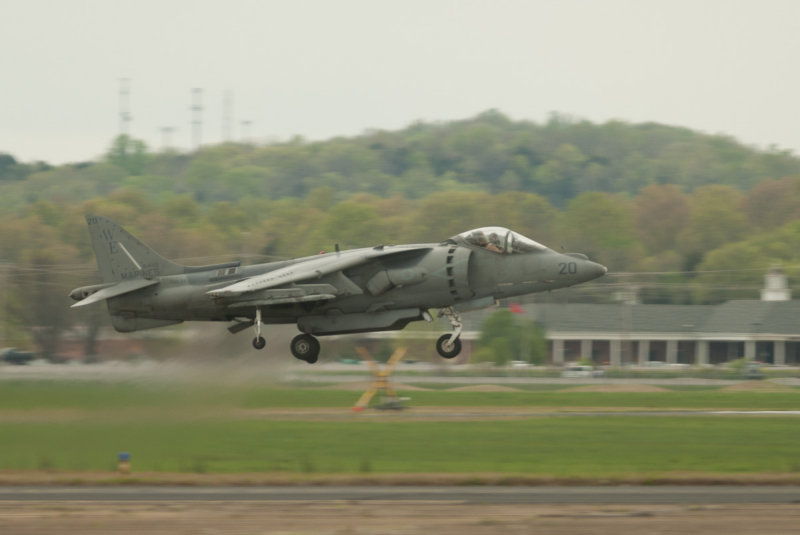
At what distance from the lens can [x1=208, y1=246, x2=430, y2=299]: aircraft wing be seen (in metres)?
27.8

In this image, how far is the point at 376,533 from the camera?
2208cm

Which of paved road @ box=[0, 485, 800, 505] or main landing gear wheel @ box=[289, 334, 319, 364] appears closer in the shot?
paved road @ box=[0, 485, 800, 505]

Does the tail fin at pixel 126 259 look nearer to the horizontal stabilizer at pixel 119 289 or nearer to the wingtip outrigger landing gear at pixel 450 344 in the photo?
the horizontal stabilizer at pixel 119 289

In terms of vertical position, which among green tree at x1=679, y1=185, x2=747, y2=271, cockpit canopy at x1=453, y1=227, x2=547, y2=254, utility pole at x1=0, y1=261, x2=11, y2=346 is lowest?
utility pole at x1=0, y1=261, x2=11, y2=346

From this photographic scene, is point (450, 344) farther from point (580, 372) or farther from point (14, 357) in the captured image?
point (580, 372)

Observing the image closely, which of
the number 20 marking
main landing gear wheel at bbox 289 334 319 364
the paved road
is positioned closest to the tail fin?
main landing gear wheel at bbox 289 334 319 364

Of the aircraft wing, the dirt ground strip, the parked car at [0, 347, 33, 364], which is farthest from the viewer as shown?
the parked car at [0, 347, 33, 364]

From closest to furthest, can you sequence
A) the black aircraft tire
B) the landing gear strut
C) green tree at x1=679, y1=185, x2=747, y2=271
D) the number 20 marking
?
the landing gear strut, the number 20 marking, the black aircraft tire, green tree at x1=679, y1=185, x2=747, y2=271

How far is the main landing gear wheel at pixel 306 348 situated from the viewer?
29.3 metres

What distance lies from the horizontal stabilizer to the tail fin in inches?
11.5

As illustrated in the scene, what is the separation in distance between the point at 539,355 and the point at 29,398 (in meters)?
50.3

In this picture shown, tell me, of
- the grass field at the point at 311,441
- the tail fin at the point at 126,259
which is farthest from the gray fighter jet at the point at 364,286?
the grass field at the point at 311,441

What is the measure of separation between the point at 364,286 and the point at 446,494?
18.6 feet

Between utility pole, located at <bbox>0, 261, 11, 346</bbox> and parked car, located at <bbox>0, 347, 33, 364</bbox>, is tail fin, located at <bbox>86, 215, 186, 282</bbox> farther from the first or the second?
utility pole, located at <bbox>0, 261, 11, 346</bbox>
